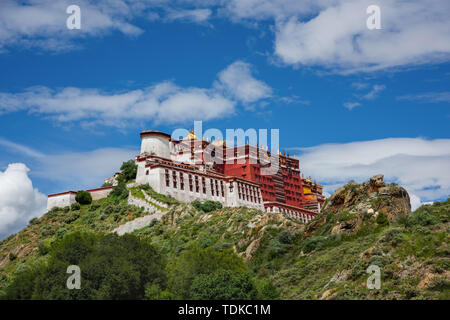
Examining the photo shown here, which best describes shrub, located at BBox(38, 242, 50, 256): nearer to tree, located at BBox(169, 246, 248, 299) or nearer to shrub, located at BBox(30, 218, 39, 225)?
shrub, located at BBox(30, 218, 39, 225)

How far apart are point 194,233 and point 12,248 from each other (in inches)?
1776

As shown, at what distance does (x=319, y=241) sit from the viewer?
71.6m

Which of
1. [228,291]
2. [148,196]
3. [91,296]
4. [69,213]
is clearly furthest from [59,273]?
[69,213]

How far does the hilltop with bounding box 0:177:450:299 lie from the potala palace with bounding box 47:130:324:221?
8555 mm

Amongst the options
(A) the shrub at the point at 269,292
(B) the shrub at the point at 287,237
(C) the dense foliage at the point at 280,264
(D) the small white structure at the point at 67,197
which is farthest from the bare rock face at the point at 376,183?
(D) the small white structure at the point at 67,197

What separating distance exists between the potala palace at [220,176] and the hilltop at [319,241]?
8.56m

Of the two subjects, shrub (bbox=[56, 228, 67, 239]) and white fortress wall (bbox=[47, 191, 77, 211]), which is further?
white fortress wall (bbox=[47, 191, 77, 211])

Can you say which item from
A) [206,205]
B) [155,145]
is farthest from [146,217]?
[155,145]

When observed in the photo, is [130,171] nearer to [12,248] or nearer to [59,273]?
[12,248]

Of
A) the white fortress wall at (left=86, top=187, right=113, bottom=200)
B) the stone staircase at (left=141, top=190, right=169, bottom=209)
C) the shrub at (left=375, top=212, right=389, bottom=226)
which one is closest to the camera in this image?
the shrub at (left=375, top=212, right=389, bottom=226)

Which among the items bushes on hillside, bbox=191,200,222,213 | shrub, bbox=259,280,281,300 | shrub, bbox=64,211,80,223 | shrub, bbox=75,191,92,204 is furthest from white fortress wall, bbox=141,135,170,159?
shrub, bbox=259,280,281,300

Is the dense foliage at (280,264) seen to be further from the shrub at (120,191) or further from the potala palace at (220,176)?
the shrub at (120,191)

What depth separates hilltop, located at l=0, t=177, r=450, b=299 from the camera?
5062 centimetres

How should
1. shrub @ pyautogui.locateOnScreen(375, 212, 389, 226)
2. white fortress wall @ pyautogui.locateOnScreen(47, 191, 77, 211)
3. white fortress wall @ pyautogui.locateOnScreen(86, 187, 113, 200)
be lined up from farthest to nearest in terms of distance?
white fortress wall @ pyautogui.locateOnScreen(86, 187, 113, 200) → white fortress wall @ pyautogui.locateOnScreen(47, 191, 77, 211) → shrub @ pyautogui.locateOnScreen(375, 212, 389, 226)
